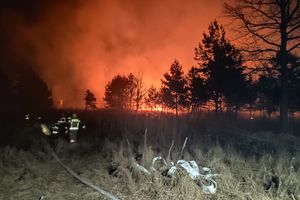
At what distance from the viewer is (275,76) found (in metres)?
25.3

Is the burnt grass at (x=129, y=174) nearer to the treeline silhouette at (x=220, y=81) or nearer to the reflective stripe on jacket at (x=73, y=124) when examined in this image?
the reflective stripe on jacket at (x=73, y=124)

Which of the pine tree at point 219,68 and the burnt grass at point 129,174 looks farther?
the pine tree at point 219,68

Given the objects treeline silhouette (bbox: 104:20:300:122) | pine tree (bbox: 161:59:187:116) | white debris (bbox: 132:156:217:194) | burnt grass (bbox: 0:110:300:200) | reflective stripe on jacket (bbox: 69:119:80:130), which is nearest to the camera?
burnt grass (bbox: 0:110:300:200)

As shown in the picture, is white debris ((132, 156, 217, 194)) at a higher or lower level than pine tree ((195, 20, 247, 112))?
lower

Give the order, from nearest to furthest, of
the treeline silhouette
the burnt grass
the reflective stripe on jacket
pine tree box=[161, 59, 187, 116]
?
the burnt grass → the reflective stripe on jacket → the treeline silhouette → pine tree box=[161, 59, 187, 116]

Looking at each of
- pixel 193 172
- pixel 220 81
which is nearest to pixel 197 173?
pixel 193 172

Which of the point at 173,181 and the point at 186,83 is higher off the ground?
the point at 186,83

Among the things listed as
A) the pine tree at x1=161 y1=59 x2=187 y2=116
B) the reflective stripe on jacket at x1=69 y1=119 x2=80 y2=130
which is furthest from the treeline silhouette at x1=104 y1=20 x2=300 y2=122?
the reflective stripe on jacket at x1=69 y1=119 x2=80 y2=130

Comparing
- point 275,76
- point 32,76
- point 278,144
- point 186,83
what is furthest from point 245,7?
point 32,76

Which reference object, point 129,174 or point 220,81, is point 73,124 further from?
point 220,81

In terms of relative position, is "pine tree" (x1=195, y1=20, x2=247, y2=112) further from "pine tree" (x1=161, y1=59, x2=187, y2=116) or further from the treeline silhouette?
"pine tree" (x1=161, y1=59, x2=187, y2=116)

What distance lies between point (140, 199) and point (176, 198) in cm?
74

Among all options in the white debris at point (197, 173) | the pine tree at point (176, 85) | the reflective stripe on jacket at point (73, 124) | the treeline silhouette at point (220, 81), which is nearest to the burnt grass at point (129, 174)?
the white debris at point (197, 173)

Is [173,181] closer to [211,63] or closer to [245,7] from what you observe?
[245,7]
